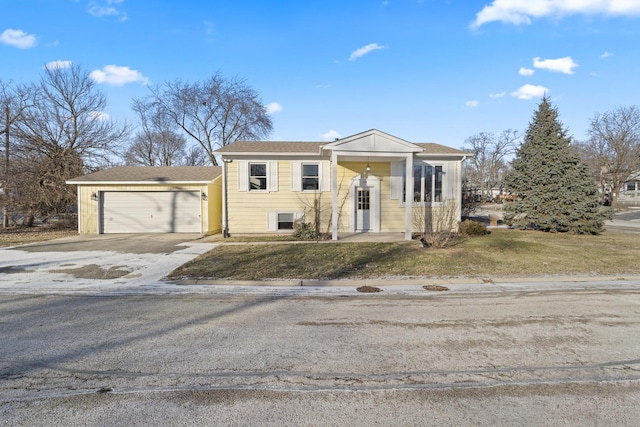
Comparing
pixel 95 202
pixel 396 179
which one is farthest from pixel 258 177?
pixel 95 202

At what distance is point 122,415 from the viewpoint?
245cm

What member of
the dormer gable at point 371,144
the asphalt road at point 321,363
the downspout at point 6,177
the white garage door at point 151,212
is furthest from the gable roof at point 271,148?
the downspout at point 6,177

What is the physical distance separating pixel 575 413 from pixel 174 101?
121 feet

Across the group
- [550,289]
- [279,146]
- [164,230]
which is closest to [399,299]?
[550,289]

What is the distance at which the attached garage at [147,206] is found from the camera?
50.4 ft

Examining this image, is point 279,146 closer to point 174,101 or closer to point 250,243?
point 250,243

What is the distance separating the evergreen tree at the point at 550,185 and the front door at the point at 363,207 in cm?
677

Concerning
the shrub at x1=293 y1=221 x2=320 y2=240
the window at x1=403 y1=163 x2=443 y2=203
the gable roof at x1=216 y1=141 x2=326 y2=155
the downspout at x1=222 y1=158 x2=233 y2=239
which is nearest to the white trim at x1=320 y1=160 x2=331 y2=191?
the gable roof at x1=216 y1=141 x2=326 y2=155

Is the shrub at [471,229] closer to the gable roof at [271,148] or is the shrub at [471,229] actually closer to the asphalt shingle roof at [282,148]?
the asphalt shingle roof at [282,148]

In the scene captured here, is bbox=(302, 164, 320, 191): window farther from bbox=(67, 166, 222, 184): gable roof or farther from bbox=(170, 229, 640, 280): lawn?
bbox=(67, 166, 222, 184): gable roof

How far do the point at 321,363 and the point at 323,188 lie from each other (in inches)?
443

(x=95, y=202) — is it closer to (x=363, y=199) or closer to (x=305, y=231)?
(x=305, y=231)

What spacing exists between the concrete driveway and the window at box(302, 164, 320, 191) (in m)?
4.85

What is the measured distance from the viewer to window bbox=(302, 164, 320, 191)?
14242 millimetres
